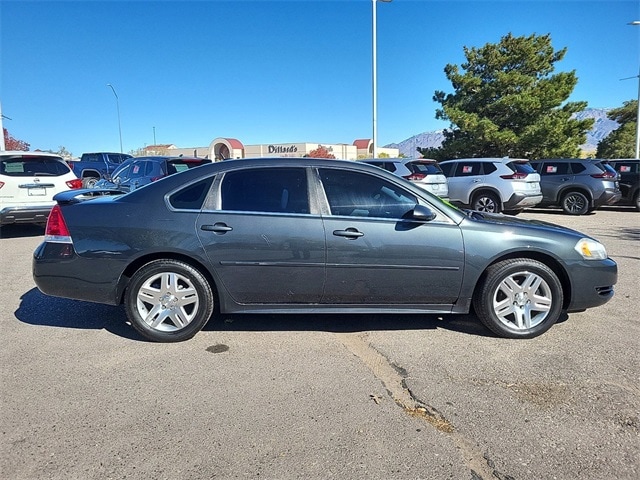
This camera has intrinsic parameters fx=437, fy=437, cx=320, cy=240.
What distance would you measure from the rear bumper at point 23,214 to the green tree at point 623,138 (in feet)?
125

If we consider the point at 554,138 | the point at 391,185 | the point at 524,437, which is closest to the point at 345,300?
the point at 391,185

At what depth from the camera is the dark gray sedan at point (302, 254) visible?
12.1 feet

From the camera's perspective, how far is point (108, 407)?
9.21ft

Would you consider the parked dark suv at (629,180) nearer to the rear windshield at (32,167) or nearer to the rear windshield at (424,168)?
the rear windshield at (424,168)

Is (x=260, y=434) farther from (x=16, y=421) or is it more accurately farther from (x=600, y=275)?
(x=600, y=275)

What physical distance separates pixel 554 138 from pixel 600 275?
22750 mm

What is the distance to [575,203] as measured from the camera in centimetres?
1268

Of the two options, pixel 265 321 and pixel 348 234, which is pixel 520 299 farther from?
pixel 265 321

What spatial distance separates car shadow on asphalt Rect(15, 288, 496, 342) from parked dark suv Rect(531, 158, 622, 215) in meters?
10.1

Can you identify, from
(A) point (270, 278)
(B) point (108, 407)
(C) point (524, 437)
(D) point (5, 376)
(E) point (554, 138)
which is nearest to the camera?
(C) point (524, 437)

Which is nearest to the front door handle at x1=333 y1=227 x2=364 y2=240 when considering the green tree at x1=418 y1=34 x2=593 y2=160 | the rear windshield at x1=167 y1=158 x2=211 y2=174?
the rear windshield at x1=167 y1=158 x2=211 y2=174

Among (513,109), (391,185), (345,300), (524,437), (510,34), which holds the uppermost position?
(510,34)

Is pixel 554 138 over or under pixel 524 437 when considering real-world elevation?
over

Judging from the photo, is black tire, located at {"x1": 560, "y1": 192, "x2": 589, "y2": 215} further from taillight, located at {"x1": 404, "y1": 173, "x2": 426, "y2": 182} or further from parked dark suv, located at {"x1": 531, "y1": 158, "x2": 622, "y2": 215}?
taillight, located at {"x1": 404, "y1": 173, "x2": 426, "y2": 182}
